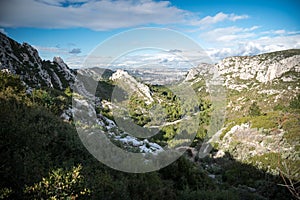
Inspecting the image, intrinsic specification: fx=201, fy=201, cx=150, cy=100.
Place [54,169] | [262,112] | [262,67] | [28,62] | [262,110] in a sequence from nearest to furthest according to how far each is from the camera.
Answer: [54,169], [28,62], [262,112], [262,110], [262,67]

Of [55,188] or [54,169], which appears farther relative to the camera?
[54,169]

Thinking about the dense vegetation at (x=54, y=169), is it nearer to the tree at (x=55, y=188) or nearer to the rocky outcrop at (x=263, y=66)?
the tree at (x=55, y=188)

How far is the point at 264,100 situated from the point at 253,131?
8582 centimetres

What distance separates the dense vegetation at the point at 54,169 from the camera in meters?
4.82

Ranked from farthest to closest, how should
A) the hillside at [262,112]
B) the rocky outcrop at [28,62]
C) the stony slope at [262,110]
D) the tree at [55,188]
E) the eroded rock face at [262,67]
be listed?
the eroded rock face at [262,67]
the rocky outcrop at [28,62]
the stony slope at [262,110]
the hillside at [262,112]
the tree at [55,188]

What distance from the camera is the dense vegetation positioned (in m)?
4.82

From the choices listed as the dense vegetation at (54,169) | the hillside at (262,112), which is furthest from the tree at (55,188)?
the hillside at (262,112)

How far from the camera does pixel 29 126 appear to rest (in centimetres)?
831

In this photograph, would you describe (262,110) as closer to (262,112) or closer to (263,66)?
(262,112)

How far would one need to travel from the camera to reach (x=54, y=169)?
658cm

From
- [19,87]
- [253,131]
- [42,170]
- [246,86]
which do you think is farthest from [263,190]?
[246,86]

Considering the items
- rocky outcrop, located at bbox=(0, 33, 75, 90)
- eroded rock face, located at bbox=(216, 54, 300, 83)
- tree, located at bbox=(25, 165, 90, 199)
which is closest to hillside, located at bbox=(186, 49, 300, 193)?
eroded rock face, located at bbox=(216, 54, 300, 83)

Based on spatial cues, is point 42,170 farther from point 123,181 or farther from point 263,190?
point 263,190

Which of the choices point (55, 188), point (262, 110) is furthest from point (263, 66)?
point (55, 188)
